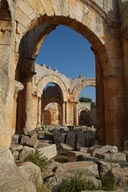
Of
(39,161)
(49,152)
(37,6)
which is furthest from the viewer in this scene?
(37,6)

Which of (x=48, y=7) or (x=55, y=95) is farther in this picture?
(x=55, y=95)

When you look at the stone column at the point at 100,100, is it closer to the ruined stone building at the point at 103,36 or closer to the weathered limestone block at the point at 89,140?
the ruined stone building at the point at 103,36

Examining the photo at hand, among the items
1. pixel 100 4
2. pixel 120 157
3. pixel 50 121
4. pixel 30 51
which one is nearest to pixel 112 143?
pixel 120 157

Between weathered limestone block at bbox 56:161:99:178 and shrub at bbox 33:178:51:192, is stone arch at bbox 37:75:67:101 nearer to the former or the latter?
weathered limestone block at bbox 56:161:99:178

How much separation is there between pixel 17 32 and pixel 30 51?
5.10 m

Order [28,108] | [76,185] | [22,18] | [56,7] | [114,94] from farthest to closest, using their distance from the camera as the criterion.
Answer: [28,108] → [114,94] → [56,7] → [22,18] → [76,185]

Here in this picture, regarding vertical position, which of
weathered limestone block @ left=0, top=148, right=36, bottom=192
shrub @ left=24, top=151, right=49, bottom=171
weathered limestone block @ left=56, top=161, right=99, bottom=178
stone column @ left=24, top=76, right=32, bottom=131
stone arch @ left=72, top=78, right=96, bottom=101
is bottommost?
weathered limestone block @ left=56, top=161, right=99, bottom=178

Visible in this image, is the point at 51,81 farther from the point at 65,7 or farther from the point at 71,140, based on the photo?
the point at 65,7

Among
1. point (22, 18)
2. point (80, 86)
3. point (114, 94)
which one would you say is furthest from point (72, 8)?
point (80, 86)

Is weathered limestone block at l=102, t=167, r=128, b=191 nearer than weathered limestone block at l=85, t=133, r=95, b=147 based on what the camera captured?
Yes

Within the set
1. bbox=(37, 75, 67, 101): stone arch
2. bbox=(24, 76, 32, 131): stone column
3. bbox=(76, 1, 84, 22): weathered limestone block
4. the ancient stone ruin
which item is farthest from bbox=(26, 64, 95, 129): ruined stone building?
bbox=(76, 1, 84, 22): weathered limestone block

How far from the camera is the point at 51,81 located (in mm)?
22469

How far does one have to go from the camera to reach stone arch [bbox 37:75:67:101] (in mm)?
20984

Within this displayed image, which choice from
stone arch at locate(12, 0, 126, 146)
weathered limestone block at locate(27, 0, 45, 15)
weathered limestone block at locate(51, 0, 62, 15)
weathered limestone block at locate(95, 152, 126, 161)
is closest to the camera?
weathered limestone block at locate(95, 152, 126, 161)
